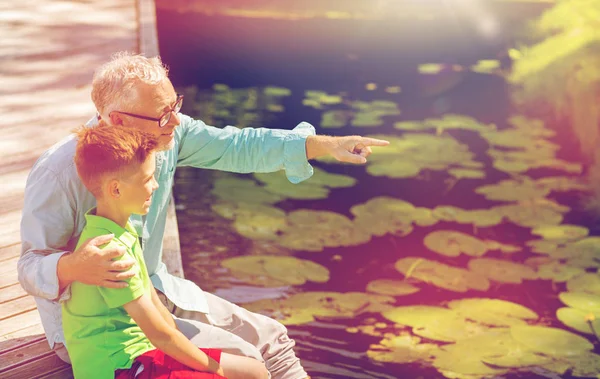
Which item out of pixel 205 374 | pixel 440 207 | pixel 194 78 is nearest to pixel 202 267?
pixel 440 207

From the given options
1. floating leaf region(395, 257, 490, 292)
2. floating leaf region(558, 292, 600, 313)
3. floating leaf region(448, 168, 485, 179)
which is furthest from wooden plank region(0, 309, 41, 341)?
floating leaf region(448, 168, 485, 179)

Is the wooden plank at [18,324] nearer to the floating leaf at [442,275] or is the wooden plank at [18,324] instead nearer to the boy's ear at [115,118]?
the boy's ear at [115,118]

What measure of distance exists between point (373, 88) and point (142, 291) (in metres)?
5.44

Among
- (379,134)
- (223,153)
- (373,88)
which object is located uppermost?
(373,88)

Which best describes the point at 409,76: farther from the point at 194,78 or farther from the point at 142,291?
the point at 142,291

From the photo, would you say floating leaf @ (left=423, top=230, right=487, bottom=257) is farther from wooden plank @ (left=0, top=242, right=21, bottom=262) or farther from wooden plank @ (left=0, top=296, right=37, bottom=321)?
wooden plank @ (left=0, top=296, right=37, bottom=321)

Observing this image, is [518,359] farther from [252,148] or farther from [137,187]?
[137,187]

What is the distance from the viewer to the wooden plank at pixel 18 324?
2244mm

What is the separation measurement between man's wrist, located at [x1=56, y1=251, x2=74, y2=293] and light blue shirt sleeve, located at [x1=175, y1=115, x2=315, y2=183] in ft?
1.85

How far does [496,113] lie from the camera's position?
6.55 meters

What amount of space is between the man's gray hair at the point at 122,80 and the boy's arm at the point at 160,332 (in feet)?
1.41

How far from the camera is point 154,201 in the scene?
2.12m

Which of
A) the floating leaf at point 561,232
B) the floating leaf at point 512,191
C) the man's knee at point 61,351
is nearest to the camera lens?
the man's knee at point 61,351

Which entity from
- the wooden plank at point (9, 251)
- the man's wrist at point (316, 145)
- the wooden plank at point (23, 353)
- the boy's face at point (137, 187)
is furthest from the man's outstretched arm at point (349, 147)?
the wooden plank at point (9, 251)
